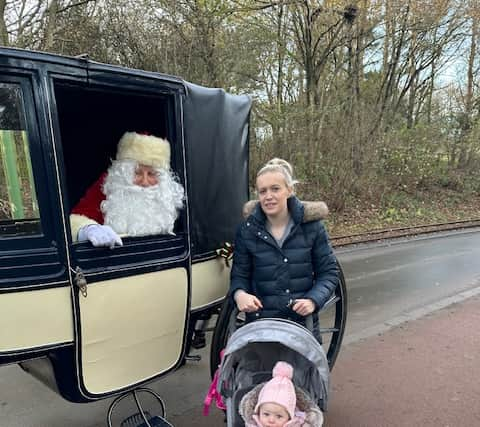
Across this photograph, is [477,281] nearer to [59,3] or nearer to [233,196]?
[233,196]

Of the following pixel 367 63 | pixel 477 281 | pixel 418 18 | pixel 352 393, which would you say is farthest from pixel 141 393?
pixel 418 18

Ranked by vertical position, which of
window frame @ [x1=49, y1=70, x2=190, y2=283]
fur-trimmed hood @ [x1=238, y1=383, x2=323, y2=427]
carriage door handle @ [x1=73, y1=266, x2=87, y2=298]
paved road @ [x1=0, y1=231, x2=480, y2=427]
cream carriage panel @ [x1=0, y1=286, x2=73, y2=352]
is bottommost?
paved road @ [x1=0, y1=231, x2=480, y2=427]

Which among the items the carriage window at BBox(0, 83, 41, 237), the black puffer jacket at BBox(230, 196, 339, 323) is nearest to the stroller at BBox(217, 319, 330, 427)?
the black puffer jacket at BBox(230, 196, 339, 323)

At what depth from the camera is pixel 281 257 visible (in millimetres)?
2596

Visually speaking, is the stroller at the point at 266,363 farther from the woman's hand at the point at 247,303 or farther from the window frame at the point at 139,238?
the window frame at the point at 139,238

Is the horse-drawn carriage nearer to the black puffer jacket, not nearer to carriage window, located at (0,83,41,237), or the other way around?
carriage window, located at (0,83,41,237)

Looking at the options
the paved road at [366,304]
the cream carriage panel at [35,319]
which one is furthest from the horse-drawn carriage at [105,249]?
the paved road at [366,304]

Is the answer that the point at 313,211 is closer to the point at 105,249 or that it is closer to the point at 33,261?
the point at 105,249

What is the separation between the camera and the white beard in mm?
2639

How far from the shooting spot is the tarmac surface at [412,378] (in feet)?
10.1

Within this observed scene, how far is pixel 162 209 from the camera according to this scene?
106 inches

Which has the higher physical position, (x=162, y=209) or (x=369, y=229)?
(x=162, y=209)

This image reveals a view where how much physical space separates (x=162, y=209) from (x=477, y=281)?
215 inches

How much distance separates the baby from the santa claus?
101 cm
